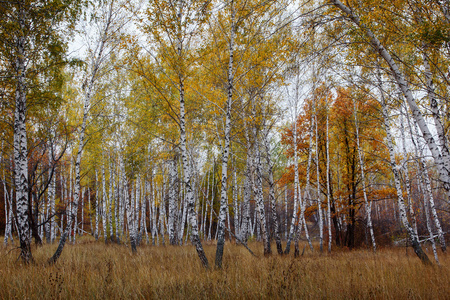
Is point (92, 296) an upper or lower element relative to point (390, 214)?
upper

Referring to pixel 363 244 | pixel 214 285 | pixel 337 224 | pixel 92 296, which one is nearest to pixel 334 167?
pixel 337 224

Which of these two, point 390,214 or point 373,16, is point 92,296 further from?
point 390,214

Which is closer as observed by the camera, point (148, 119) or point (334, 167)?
point (148, 119)

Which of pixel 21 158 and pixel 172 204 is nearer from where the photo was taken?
pixel 21 158

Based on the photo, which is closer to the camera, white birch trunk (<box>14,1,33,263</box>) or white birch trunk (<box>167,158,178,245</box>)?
white birch trunk (<box>14,1,33,263</box>)

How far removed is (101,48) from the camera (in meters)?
7.00

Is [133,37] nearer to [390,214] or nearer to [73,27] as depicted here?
[73,27]

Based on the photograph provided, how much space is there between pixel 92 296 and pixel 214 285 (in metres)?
1.71

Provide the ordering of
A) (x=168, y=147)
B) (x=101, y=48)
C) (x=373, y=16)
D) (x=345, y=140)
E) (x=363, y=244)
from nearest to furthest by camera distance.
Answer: (x=373, y=16)
(x=101, y=48)
(x=168, y=147)
(x=345, y=140)
(x=363, y=244)

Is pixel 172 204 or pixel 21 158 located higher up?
pixel 21 158

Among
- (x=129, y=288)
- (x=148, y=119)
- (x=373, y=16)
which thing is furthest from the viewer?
(x=148, y=119)

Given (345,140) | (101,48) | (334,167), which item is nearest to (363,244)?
(334,167)

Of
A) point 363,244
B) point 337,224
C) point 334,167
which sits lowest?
point 363,244

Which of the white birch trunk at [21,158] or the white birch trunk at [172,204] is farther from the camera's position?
the white birch trunk at [172,204]
